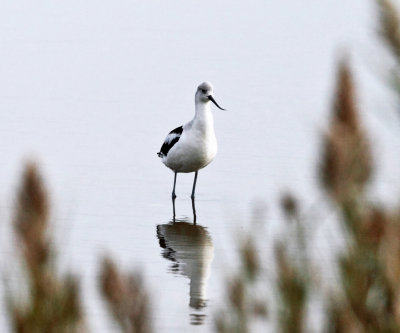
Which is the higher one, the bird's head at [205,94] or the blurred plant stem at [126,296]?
the bird's head at [205,94]

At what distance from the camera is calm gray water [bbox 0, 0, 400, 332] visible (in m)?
10.4

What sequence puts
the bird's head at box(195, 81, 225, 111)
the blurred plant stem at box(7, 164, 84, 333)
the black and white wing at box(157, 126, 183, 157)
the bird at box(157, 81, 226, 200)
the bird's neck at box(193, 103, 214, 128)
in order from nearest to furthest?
1. the blurred plant stem at box(7, 164, 84, 333)
2. the bird at box(157, 81, 226, 200)
3. the bird's neck at box(193, 103, 214, 128)
4. the black and white wing at box(157, 126, 183, 157)
5. the bird's head at box(195, 81, 225, 111)

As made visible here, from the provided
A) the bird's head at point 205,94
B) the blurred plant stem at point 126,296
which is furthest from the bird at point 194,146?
the blurred plant stem at point 126,296

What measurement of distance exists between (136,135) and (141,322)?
58.4 ft

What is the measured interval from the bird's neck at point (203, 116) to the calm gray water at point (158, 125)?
85 centimetres

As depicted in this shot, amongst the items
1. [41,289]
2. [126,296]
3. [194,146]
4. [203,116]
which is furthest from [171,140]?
[126,296]

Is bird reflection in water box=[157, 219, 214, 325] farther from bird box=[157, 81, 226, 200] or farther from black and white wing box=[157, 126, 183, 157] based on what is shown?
black and white wing box=[157, 126, 183, 157]

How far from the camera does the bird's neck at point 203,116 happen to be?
654 inches

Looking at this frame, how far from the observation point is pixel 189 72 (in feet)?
89.9

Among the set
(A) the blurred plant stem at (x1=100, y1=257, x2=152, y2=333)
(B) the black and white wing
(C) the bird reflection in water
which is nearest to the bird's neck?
(B) the black and white wing

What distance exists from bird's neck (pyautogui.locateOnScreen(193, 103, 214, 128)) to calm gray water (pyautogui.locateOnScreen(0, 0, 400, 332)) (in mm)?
850

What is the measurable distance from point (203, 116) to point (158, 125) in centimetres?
501

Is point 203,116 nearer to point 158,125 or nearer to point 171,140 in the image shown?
point 171,140

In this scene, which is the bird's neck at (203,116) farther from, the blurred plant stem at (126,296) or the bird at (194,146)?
the blurred plant stem at (126,296)
